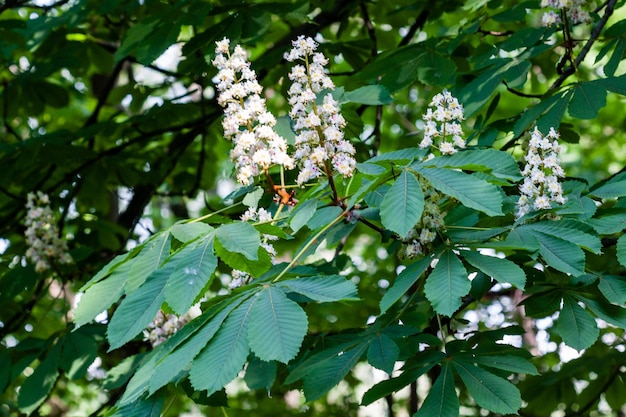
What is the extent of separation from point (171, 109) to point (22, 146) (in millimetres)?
831

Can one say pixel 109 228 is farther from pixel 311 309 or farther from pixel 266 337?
pixel 266 337

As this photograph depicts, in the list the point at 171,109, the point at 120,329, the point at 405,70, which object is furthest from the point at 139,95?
the point at 120,329

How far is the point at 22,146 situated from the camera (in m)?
3.84

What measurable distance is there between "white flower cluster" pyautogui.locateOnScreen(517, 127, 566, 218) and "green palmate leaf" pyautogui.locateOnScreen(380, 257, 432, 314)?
33cm

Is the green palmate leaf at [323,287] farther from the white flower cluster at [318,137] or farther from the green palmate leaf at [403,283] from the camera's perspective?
the white flower cluster at [318,137]

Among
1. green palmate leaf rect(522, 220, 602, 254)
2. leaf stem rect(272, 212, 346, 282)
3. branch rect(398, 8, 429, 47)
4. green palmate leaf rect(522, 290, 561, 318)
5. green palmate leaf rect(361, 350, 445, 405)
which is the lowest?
green palmate leaf rect(522, 290, 561, 318)

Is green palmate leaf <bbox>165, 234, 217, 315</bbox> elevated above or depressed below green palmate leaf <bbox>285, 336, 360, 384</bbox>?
above

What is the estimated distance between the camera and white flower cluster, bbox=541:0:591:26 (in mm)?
2510

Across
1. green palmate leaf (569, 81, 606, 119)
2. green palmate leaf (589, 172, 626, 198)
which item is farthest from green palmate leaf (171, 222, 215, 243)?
green palmate leaf (569, 81, 606, 119)

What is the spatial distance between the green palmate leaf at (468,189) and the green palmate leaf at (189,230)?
0.51 m

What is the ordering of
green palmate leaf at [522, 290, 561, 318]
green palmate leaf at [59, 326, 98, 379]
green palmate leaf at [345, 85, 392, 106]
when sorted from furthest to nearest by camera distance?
green palmate leaf at [59, 326, 98, 379] < green palmate leaf at [345, 85, 392, 106] < green palmate leaf at [522, 290, 561, 318]

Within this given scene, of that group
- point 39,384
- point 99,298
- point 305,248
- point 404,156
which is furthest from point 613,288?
point 39,384

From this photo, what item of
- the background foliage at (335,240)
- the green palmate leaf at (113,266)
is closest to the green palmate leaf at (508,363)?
the background foliage at (335,240)

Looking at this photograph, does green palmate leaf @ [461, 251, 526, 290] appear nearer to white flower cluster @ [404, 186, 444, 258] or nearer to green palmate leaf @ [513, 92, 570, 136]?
white flower cluster @ [404, 186, 444, 258]
